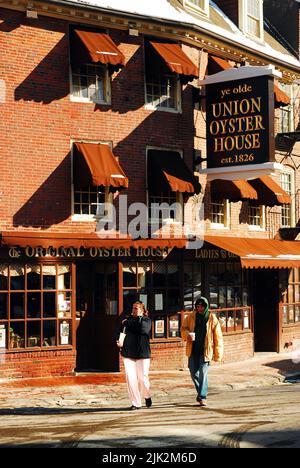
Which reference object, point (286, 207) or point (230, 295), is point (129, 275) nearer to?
point (230, 295)

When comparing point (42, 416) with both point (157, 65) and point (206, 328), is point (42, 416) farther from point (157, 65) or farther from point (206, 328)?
point (157, 65)

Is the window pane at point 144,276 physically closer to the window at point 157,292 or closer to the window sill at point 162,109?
the window at point 157,292

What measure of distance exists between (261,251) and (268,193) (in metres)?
2.10

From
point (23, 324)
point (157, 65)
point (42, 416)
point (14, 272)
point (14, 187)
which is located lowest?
point (42, 416)

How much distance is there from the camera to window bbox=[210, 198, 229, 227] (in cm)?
2381

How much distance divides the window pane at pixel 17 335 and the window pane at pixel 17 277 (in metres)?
0.82

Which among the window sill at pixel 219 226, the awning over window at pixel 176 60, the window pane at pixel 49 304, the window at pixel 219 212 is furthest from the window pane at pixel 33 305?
the awning over window at pixel 176 60

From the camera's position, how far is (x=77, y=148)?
798 inches

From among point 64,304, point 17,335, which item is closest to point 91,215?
point 64,304

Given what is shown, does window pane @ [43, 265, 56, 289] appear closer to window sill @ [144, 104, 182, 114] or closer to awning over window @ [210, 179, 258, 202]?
window sill @ [144, 104, 182, 114]

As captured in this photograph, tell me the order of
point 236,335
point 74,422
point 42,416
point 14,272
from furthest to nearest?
point 236,335, point 14,272, point 42,416, point 74,422

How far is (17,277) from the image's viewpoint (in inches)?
762

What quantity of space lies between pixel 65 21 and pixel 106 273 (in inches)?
245
